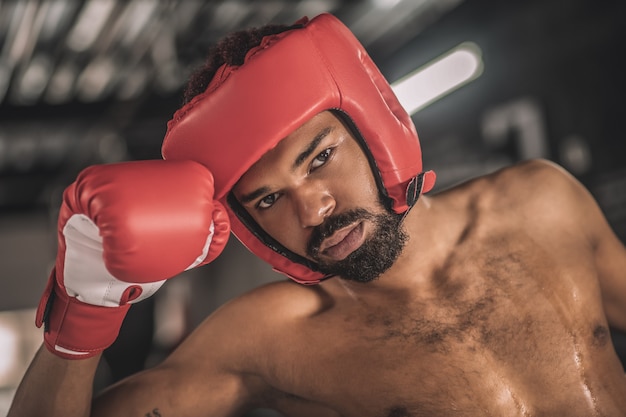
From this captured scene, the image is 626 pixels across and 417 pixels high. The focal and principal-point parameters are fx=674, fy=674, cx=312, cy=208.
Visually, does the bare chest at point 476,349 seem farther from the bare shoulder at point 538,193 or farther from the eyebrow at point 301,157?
the eyebrow at point 301,157

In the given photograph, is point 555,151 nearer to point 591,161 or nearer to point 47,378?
point 591,161

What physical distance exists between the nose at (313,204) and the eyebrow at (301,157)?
2.7 inches

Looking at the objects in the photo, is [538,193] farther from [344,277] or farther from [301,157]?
[301,157]

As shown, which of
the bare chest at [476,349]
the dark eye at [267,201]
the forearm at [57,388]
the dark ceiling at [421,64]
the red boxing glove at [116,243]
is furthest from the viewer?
the dark ceiling at [421,64]

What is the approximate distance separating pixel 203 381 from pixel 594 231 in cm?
122

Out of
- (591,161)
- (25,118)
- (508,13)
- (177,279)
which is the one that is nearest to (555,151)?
(591,161)

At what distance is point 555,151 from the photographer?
15.1ft

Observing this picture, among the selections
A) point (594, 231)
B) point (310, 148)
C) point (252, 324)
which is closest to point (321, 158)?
point (310, 148)

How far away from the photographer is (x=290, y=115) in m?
1.71

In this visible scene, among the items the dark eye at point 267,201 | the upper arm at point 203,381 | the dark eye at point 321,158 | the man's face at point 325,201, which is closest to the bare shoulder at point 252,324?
the upper arm at point 203,381

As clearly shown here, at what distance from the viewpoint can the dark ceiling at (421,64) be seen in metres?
4.33

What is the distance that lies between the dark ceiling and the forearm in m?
3.54

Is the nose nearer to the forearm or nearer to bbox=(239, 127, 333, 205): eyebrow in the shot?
bbox=(239, 127, 333, 205): eyebrow

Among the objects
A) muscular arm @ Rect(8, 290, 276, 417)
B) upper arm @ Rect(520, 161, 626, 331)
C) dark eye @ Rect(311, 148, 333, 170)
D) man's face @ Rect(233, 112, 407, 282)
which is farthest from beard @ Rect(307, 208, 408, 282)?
upper arm @ Rect(520, 161, 626, 331)
